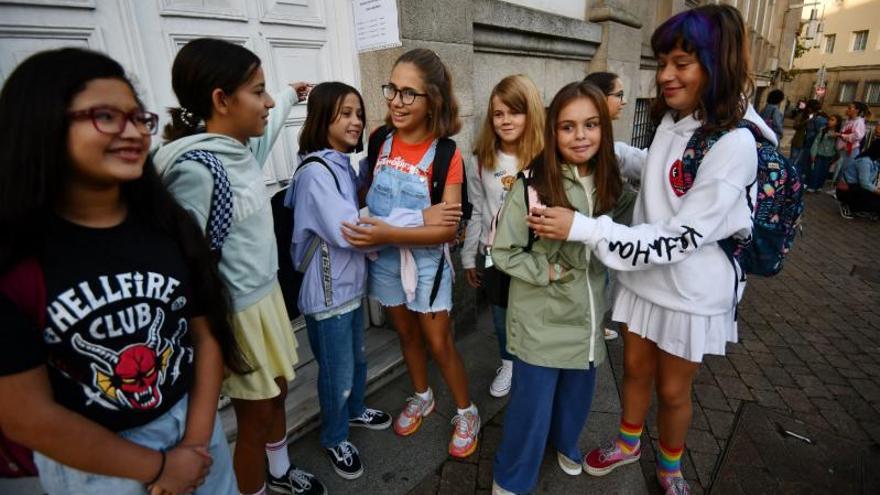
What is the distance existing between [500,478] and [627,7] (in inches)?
240

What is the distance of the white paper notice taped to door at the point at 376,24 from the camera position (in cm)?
274

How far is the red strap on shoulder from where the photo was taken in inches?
35.3

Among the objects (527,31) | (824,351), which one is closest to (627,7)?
(527,31)

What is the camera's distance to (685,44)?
1587 mm

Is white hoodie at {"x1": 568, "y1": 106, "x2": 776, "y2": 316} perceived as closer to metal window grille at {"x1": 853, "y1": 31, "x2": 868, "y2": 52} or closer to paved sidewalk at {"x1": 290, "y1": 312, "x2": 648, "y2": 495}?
paved sidewalk at {"x1": 290, "y1": 312, "x2": 648, "y2": 495}

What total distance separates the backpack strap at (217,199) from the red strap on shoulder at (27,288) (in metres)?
0.49

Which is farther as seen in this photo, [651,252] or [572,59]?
[572,59]

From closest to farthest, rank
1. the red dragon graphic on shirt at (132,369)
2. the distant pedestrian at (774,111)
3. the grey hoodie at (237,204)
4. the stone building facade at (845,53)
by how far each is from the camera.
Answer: the red dragon graphic on shirt at (132,369), the grey hoodie at (237,204), the distant pedestrian at (774,111), the stone building facade at (845,53)

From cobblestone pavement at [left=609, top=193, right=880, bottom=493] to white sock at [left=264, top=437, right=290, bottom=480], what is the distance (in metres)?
1.94

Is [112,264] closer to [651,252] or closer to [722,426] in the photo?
[651,252]

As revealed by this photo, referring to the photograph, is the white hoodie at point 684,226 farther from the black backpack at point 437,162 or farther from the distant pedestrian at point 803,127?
the distant pedestrian at point 803,127

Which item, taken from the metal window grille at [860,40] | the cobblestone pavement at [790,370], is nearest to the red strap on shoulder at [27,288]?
the cobblestone pavement at [790,370]

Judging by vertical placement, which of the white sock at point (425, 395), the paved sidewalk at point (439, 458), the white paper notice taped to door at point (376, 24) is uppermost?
the white paper notice taped to door at point (376, 24)

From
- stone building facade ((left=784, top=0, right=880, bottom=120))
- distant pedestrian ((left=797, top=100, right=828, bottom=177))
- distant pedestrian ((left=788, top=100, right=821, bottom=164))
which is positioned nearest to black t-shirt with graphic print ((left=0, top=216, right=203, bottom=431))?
distant pedestrian ((left=797, top=100, right=828, bottom=177))
